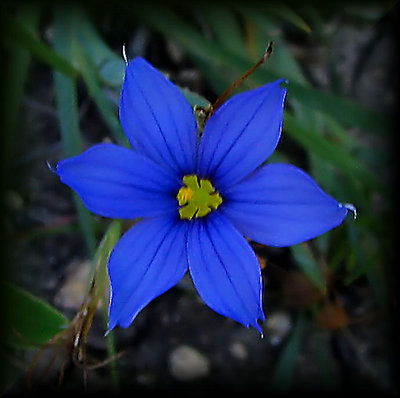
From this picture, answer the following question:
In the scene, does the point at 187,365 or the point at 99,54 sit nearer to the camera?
the point at 99,54

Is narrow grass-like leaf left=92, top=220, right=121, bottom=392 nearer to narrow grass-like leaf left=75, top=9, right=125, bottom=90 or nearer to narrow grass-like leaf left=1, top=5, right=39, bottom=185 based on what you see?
narrow grass-like leaf left=75, top=9, right=125, bottom=90

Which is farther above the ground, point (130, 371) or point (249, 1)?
point (249, 1)

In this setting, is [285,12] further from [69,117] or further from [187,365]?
[187,365]

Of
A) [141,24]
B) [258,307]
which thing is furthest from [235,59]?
[258,307]

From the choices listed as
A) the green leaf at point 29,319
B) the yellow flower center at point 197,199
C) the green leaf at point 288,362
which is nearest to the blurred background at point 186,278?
the green leaf at point 288,362

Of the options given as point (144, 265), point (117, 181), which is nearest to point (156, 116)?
point (117, 181)

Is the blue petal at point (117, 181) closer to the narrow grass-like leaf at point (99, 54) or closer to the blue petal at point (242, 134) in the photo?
the blue petal at point (242, 134)

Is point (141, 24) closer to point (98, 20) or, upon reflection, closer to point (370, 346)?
point (98, 20)
